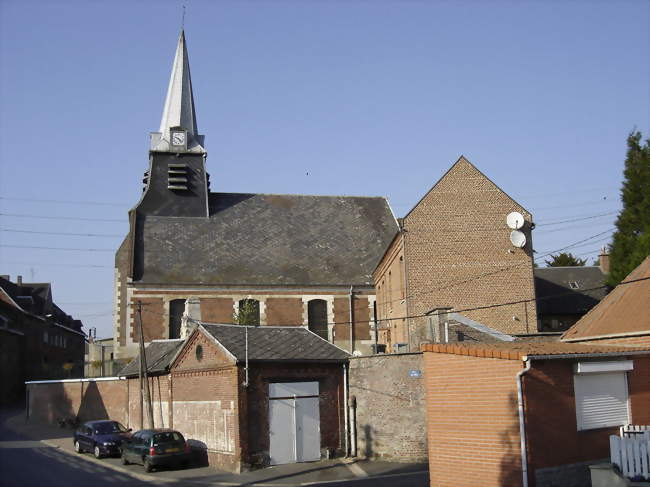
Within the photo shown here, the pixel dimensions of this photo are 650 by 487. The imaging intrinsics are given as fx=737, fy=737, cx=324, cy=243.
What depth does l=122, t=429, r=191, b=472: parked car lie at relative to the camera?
961 inches

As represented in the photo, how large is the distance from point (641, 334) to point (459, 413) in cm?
739

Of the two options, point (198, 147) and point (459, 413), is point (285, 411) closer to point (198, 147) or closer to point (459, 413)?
point (459, 413)

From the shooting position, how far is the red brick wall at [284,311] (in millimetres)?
44344

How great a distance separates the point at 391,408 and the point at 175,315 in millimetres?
21843

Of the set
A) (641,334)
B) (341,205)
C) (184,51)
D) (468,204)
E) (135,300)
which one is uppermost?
(184,51)

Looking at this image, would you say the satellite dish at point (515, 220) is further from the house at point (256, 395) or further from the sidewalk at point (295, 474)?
the sidewalk at point (295, 474)

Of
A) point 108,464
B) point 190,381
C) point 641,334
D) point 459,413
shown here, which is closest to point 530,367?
point 459,413

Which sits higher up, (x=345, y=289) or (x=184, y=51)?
(x=184, y=51)

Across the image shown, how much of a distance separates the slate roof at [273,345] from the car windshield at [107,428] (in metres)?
7.35

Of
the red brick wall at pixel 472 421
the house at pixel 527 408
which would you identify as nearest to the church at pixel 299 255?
the red brick wall at pixel 472 421

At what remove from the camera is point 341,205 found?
5112 cm

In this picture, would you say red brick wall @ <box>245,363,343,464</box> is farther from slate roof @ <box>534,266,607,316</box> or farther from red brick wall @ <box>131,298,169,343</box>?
slate roof @ <box>534,266,607,316</box>

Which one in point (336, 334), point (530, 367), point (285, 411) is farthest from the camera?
point (336, 334)

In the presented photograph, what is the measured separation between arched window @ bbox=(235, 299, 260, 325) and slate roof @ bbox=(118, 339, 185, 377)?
555cm
